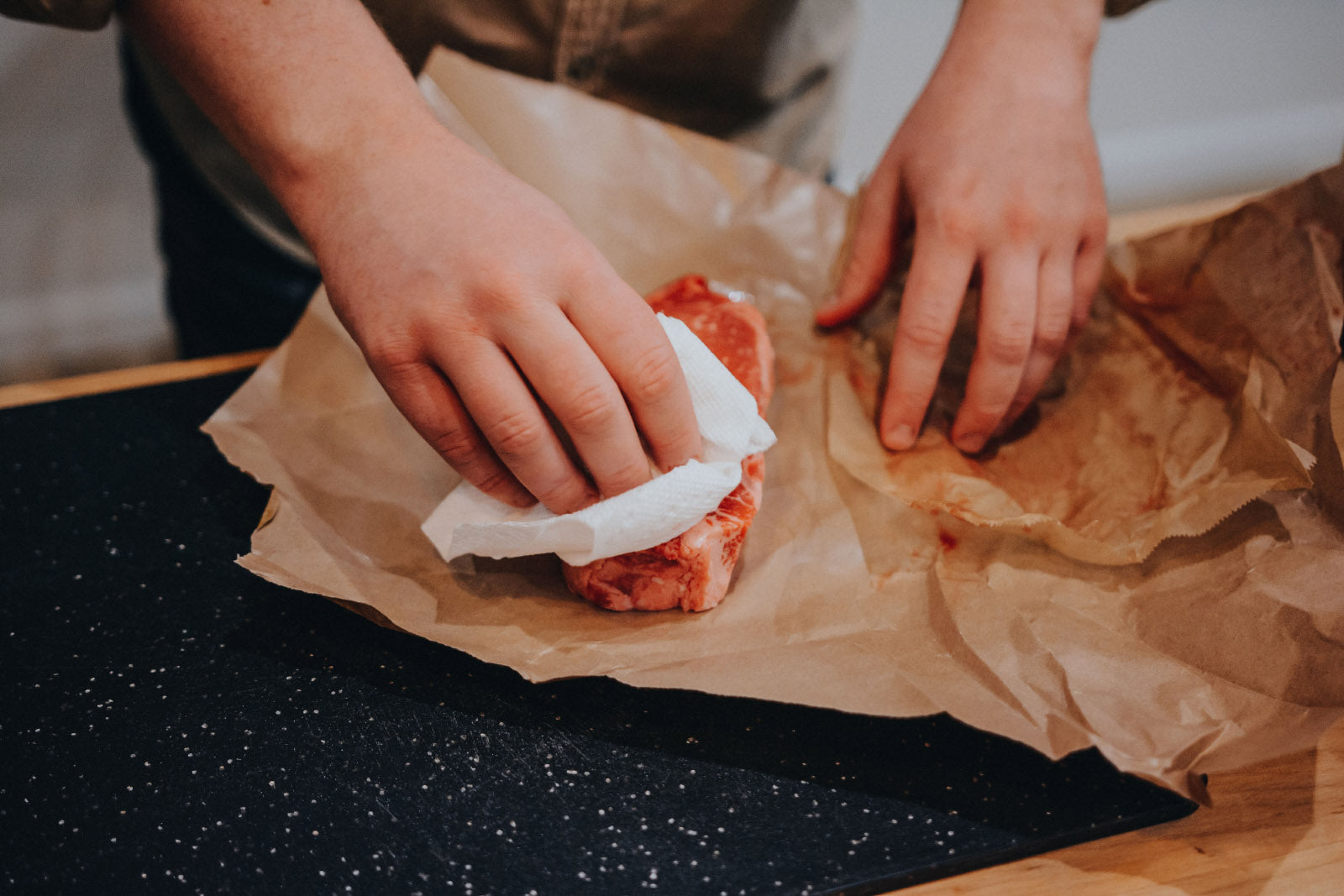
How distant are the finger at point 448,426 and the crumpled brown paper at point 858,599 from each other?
0.09m

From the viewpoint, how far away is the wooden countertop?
25.2 inches

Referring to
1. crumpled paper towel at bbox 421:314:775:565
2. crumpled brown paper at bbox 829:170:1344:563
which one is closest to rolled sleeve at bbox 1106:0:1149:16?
crumpled brown paper at bbox 829:170:1344:563

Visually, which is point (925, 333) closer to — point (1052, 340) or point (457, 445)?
point (1052, 340)

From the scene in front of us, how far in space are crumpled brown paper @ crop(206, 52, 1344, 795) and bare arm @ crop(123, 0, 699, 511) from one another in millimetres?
138

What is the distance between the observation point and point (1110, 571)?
2.76ft

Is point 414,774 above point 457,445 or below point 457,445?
below

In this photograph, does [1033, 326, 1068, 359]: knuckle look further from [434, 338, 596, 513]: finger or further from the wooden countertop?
[434, 338, 596, 513]: finger

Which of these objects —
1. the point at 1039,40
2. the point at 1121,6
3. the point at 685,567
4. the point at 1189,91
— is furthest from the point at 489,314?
the point at 1189,91

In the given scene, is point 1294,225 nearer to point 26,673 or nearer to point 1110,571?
point 1110,571

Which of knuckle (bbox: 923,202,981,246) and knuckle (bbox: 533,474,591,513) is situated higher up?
knuckle (bbox: 923,202,981,246)

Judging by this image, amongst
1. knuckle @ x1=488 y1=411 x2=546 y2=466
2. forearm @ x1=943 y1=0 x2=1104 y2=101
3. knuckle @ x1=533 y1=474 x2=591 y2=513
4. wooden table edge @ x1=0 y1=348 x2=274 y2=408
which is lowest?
wooden table edge @ x1=0 y1=348 x2=274 y2=408

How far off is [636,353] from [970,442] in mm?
460

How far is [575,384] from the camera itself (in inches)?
28.3

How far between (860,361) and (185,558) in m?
0.80
